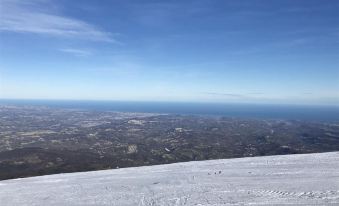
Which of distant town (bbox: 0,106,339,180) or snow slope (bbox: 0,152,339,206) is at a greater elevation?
snow slope (bbox: 0,152,339,206)

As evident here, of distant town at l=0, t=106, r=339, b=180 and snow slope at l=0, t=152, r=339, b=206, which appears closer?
snow slope at l=0, t=152, r=339, b=206

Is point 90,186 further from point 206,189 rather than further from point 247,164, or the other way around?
point 247,164

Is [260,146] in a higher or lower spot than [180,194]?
lower

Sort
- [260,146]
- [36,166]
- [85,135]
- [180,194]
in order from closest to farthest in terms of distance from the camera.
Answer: [180,194], [36,166], [260,146], [85,135]

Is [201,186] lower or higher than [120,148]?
higher

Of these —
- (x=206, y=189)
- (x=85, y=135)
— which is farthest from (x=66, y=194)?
(x=85, y=135)

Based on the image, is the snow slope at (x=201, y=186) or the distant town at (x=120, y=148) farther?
the distant town at (x=120, y=148)

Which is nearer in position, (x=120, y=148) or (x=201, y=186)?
(x=201, y=186)

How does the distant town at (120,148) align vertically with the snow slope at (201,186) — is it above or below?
below
